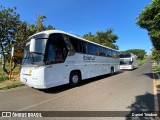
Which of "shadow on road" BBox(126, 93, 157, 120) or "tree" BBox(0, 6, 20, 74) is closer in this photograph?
"shadow on road" BBox(126, 93, 157, 120)

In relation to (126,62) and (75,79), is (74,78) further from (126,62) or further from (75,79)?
(126,62)

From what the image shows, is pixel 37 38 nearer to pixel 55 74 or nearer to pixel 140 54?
pixel 55 74

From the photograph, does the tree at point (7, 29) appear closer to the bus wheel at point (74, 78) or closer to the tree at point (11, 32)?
the tree at point (11, 32)

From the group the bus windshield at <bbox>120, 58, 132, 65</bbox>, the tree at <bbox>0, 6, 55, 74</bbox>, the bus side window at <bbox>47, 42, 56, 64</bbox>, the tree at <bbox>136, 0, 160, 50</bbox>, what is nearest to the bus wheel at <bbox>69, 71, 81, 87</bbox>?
the bus side window at <bbox>47, 42, 56, 64</bbox>

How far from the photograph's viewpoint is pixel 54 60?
26.2 ft

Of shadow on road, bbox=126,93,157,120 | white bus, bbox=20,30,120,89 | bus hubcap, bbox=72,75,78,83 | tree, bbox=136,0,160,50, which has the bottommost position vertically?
shadow on road, bbox=126,93,157,120

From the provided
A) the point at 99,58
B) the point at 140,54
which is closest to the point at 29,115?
the point at 99,58

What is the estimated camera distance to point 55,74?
26.2 ft

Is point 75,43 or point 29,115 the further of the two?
point 75,43

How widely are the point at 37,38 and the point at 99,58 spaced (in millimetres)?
7109

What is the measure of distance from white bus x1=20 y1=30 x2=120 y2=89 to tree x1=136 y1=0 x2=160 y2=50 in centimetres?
450

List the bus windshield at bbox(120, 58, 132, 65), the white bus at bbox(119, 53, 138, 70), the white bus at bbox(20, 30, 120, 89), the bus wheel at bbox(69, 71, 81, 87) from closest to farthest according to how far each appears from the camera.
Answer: the white bus at bbox(20, 30, 120, 89) < the bus wheel at bbox(69, 71, 81, 87) < the white bus at bbox(119, 53, 138, 70) < the bus windshield at bbox(120, 58, 132, 65)

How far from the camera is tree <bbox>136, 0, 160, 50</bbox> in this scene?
9.33 metres

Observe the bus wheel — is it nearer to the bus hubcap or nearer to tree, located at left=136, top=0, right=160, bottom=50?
the bus hubcap
